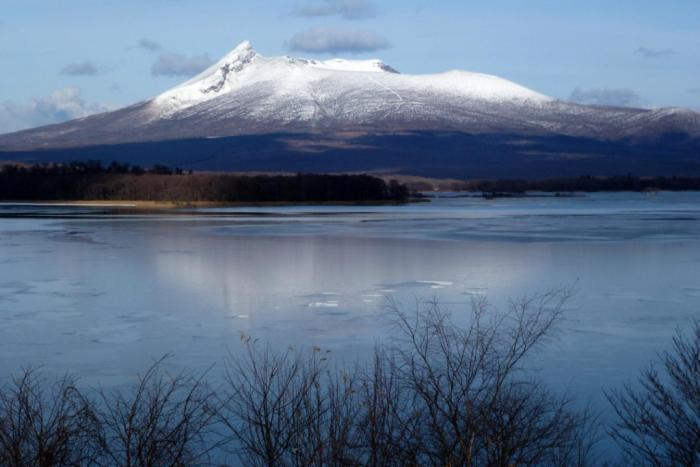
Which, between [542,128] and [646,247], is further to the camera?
[542,128]

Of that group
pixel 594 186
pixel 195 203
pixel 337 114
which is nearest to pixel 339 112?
pixel 337 114

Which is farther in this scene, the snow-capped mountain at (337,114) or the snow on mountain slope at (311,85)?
the snow on mountain slope at (311,85)

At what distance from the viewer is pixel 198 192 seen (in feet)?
169

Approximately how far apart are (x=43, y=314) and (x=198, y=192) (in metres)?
42.3

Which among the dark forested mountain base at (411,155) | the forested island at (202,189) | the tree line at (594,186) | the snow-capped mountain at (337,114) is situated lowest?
the tree line at (594,186)

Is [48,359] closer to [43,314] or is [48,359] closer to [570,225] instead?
[43,314]

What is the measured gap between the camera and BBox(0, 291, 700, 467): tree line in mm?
4430

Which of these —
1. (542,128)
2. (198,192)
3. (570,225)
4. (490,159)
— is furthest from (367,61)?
(570,225)

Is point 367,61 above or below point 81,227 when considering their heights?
above

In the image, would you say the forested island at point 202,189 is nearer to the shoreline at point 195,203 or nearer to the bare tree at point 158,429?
the shoreline at point 195,203

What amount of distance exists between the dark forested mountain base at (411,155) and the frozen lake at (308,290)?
8679 cm

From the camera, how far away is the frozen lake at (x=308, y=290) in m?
7.75

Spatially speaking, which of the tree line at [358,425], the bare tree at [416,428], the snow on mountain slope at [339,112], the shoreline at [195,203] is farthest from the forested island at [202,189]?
the snow on mountain slope at [339,112]

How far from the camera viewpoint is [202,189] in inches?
2047
